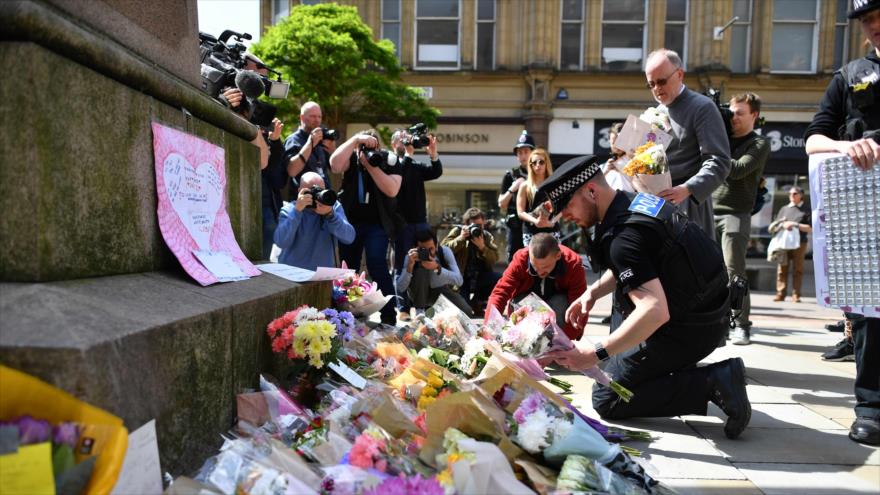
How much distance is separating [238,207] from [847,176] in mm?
2968

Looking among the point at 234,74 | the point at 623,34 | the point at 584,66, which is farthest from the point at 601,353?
the point at 623,34

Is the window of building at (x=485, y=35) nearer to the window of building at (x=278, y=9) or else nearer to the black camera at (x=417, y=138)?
the window of building at (x=278, y=9)

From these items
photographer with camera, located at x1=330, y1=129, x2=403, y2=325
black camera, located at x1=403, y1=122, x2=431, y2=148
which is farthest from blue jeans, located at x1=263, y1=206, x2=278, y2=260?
black camera, located at x1=403, y1=122, x2=431, y2=148

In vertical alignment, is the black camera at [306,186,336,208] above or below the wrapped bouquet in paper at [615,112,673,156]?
below

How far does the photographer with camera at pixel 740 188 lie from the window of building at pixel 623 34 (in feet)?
43.3

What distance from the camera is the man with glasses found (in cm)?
369

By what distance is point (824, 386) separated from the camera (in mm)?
3973

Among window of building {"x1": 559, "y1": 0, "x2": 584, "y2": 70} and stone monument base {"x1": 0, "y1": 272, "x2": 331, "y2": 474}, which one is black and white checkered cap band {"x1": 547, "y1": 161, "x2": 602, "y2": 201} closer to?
stone monument base {"x1": 0, "y1": 272, "x2": 331, "y2": 474}

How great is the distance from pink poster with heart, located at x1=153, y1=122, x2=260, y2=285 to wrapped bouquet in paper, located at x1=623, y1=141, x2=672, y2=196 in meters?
2.10

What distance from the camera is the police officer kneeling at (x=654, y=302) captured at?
2664mm

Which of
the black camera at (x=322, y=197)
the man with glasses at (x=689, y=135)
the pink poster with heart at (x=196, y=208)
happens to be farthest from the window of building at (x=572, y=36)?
the pink poster with heart at (x=196, y=208)

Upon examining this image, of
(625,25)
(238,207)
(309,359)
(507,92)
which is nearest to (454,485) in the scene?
(309,359)

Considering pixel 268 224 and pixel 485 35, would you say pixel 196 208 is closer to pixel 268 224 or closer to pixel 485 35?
pixel 268 224

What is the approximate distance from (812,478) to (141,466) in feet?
7.92
